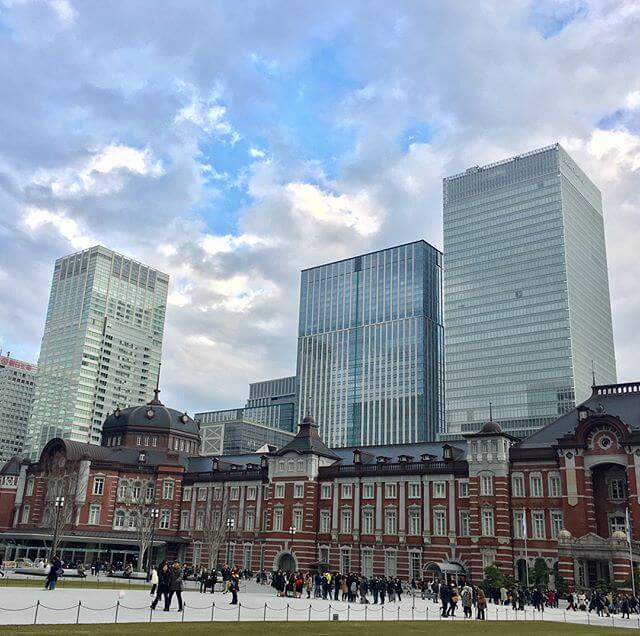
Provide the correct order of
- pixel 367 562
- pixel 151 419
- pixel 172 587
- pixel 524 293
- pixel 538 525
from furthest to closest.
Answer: pixel 524 293, pixel 151 419, pixel 367 562, pixel 538 525, pixel 172 587

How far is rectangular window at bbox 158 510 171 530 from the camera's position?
91.2 metres

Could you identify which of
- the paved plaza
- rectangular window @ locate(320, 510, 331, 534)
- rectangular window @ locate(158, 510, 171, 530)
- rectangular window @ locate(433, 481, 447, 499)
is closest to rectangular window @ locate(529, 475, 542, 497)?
rectangular window @ locate(433, 481, 447, 499)

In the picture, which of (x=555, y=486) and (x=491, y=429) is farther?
(x=491, y=429)

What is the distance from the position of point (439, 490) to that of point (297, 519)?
16.7 metres

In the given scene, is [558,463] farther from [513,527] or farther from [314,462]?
[314,462]

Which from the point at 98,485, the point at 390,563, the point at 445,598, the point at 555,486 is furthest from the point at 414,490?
the point at 98,485

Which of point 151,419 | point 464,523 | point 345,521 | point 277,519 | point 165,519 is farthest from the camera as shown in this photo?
point 151,419

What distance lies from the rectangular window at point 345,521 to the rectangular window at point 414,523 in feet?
24.1

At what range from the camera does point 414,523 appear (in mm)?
74375

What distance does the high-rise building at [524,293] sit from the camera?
164750mm

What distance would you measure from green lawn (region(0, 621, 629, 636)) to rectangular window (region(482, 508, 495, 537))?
32853 millimetres

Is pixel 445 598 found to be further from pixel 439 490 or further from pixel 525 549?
pixel 439 490

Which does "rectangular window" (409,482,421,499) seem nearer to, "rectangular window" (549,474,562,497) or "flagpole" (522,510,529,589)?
"flagpole" (522,510,529,589)

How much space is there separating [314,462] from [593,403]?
30386 millimetres
